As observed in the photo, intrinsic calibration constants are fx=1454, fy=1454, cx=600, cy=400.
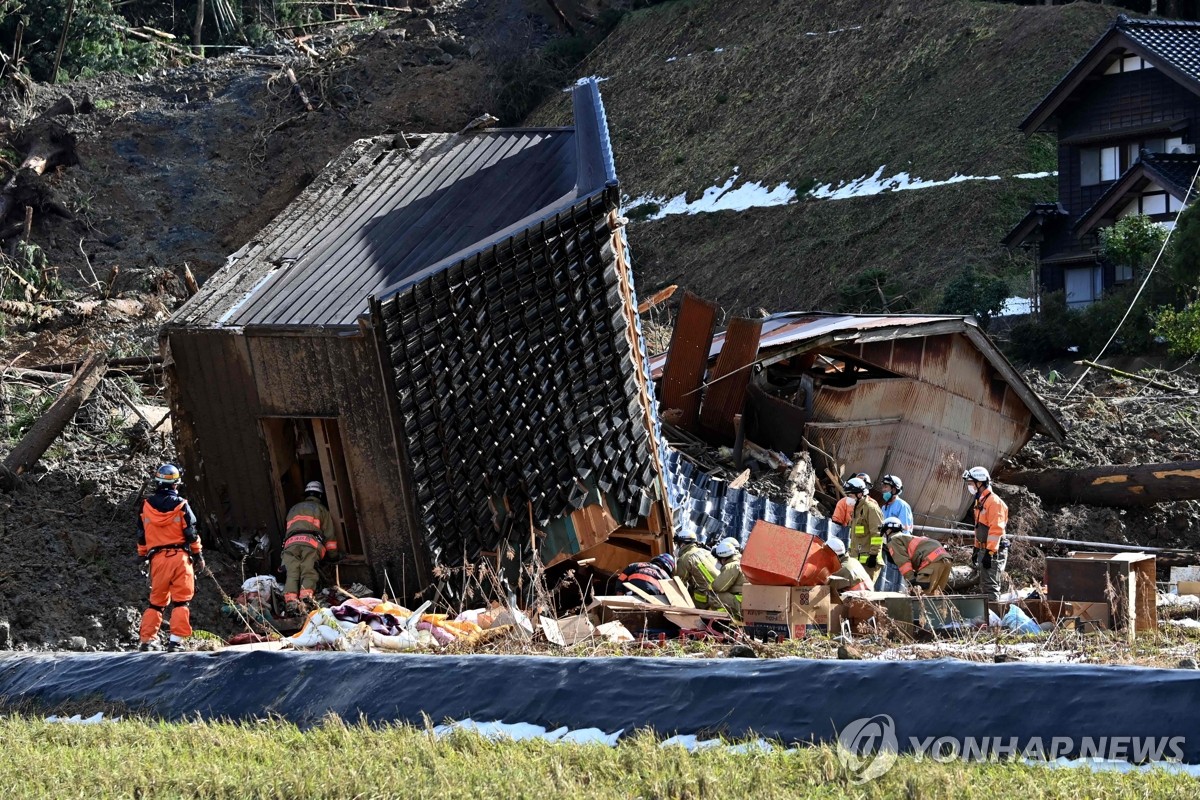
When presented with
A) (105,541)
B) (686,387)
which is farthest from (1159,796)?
(686,387)

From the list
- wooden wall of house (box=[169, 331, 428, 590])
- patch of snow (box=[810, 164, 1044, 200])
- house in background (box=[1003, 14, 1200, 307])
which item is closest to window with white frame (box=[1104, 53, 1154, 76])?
house in background (box=[1003, 14, 1200, 307])

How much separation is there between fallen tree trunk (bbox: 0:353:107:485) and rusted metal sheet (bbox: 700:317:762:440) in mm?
6896

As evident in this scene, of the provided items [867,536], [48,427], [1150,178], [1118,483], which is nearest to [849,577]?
[867,536]

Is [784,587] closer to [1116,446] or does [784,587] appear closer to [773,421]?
[773,421]

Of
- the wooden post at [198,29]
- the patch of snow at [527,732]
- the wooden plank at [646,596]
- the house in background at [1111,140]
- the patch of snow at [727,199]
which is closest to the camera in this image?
the patch of snow at [527,732]

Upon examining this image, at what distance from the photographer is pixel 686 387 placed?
56.3 ft

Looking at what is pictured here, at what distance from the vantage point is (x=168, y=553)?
1126 centimetres

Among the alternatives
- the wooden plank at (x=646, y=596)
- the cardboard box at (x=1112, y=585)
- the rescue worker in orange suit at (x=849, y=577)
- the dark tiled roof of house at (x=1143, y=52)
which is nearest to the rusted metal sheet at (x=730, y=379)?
the rescue worker in orange suit at (x=849, y=577)

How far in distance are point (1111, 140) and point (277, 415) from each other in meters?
26.8

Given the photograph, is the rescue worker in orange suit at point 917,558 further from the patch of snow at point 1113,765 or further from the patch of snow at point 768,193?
the patch of snow at point 768,193

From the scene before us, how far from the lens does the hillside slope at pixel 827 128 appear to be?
37.8 m

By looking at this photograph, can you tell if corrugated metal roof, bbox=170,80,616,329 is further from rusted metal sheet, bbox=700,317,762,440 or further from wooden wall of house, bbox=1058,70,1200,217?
wooden wall of house, bbox=1058,70,1200,217

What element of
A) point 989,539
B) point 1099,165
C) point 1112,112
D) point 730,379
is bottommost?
point 989,539

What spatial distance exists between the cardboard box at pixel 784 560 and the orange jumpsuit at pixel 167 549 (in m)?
4.37
